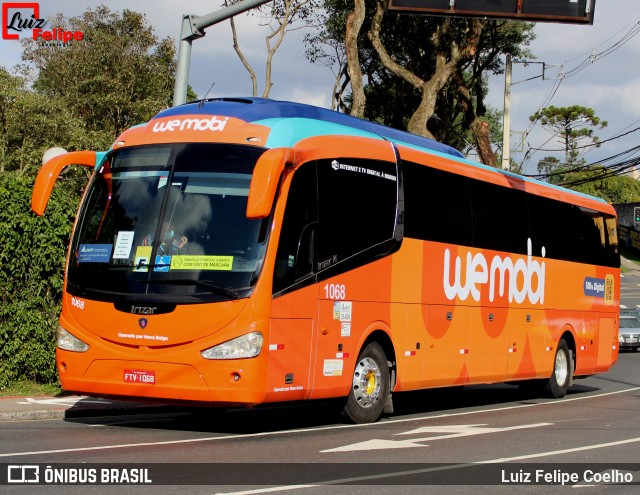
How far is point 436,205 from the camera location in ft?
50.0

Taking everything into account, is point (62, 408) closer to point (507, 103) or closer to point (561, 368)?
point (561, 368)

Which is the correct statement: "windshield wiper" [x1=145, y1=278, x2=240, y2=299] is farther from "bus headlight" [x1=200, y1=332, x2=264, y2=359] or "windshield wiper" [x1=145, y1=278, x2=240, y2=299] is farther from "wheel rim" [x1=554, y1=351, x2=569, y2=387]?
"wheel rim" [x1=554, y1=351, x2=569, y2=387]

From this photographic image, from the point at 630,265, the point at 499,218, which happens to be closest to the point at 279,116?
the point at 499,218

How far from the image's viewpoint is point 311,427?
42.5ft

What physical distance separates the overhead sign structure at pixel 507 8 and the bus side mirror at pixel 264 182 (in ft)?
22.9

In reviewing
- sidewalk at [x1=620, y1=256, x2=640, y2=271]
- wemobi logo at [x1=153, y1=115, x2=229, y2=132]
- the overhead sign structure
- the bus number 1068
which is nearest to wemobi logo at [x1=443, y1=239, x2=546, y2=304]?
the bus number 1068

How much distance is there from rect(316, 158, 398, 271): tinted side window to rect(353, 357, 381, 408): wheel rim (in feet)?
4.92

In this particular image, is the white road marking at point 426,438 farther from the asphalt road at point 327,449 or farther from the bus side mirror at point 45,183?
the bus side mirror at point 45,183

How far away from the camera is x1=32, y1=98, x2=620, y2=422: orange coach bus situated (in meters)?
11.1

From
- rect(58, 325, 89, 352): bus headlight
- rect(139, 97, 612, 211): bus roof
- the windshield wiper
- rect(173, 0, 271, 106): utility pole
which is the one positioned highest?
rect(173, 0, 271, 106): utility pole

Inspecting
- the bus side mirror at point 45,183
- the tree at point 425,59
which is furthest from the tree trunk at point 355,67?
the bus side mirror at point 45,183

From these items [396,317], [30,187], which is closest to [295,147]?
[396,317]

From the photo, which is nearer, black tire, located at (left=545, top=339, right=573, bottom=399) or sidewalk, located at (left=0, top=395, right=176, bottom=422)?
sidewalk, located at (left=0, top=395, right=176, bottom=422)

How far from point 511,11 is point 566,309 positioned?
20.7 feet
